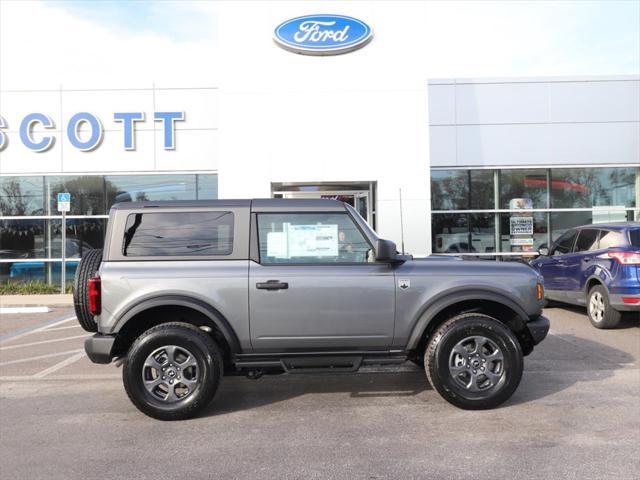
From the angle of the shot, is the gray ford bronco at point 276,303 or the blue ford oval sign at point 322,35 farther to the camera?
the blue ford oval sign at point 322,35

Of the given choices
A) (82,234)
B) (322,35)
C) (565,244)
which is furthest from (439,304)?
(82,234)

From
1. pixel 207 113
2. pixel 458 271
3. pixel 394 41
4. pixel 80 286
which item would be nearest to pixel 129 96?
pixel 207 113

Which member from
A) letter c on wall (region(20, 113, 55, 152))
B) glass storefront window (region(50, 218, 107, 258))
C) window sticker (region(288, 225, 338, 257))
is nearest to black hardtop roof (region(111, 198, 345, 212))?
window sticker (region(288, 225, 338, 257))

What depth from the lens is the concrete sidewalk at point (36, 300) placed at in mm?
12534

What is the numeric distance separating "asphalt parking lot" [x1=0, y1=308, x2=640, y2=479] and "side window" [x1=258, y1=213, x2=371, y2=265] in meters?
1.40

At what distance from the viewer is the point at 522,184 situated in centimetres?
1489

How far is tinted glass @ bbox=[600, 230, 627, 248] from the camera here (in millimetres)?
8172

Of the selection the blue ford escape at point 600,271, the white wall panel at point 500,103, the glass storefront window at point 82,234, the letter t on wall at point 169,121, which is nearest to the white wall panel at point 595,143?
the white wall panel at point 500,103

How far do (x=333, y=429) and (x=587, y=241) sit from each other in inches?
263

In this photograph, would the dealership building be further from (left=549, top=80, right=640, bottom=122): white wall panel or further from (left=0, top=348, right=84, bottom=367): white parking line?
(left=0, top=348, right=84, bottom=367): white parking line

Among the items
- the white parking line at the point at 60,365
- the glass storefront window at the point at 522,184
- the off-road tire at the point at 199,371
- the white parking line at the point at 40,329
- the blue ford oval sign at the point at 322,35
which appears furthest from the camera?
the glass storefront window at the point at 522,184

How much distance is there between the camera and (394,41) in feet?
41.6

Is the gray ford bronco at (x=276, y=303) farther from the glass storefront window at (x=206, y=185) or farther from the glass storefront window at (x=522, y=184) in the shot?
the glass storefront window at (x=522, y=184)

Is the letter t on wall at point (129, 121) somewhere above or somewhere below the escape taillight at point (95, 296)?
above
